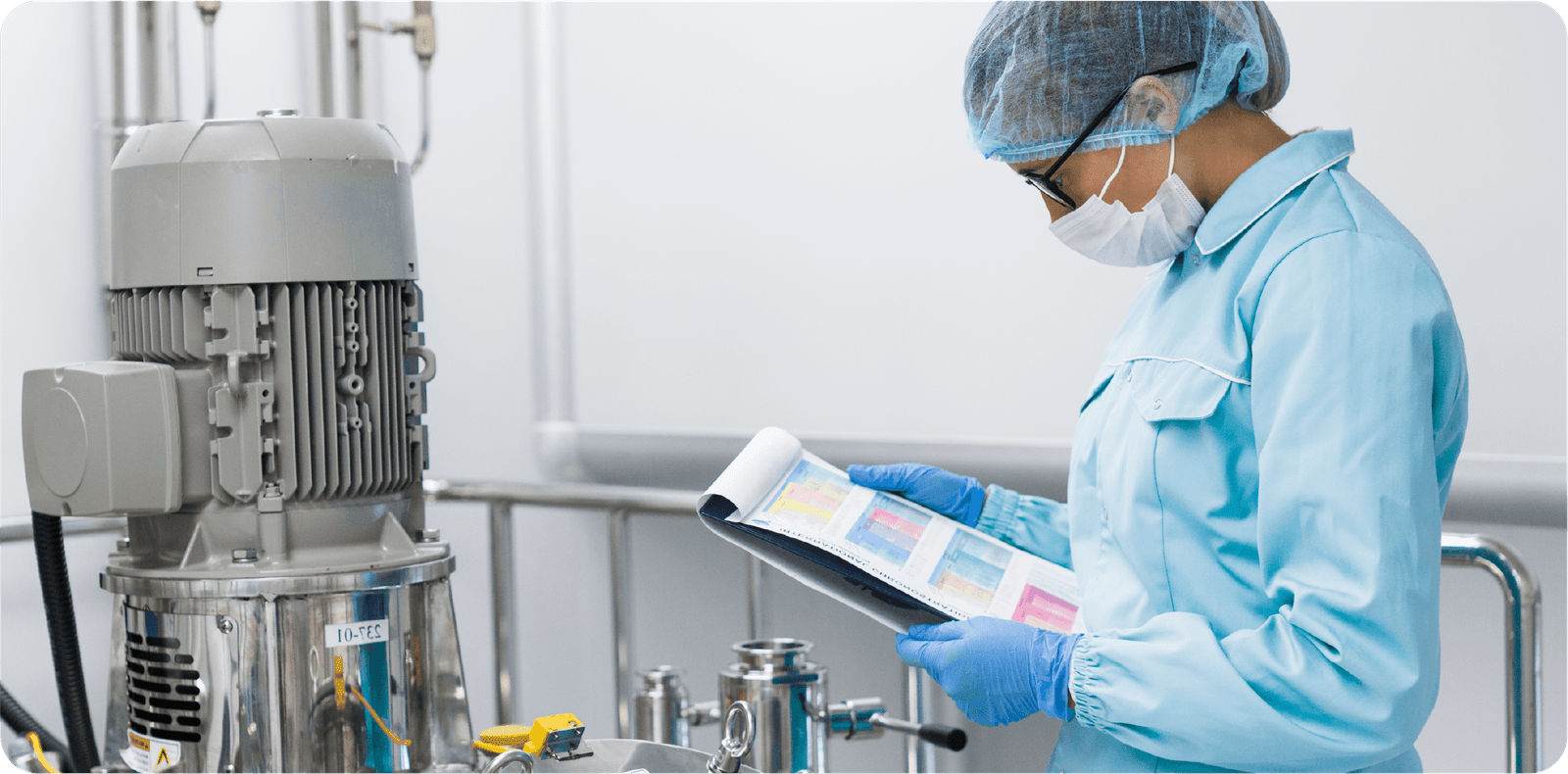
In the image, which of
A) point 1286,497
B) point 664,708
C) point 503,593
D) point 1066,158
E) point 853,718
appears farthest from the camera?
point 503,593

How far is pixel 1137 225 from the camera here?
1.09m

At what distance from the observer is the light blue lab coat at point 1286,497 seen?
2.84 feet

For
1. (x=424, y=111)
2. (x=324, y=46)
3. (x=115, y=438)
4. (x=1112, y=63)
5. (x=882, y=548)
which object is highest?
(x=324, y=46)

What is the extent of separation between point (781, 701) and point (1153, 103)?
0.82 m

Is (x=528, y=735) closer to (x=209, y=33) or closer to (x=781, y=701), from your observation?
(x=781, y=701)

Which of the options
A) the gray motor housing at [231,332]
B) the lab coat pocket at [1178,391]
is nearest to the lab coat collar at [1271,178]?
the lab coat pocket at [1178,391]

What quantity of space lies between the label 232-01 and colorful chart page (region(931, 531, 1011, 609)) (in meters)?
0.60

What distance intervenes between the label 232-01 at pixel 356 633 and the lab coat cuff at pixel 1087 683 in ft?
2.49

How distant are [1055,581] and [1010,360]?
65 centimetres

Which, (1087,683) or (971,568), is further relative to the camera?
(971,568)

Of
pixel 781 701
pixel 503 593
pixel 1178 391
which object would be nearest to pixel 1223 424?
pixel 1178 391

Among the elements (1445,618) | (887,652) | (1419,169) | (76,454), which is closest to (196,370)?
(76,454)

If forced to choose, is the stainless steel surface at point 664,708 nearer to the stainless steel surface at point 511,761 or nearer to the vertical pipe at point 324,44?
the stainless steel surface at point 511,761

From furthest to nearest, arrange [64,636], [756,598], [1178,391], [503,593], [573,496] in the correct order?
[503,593]
[573,496]
[756,598]
[64,636]
[1178,391]
